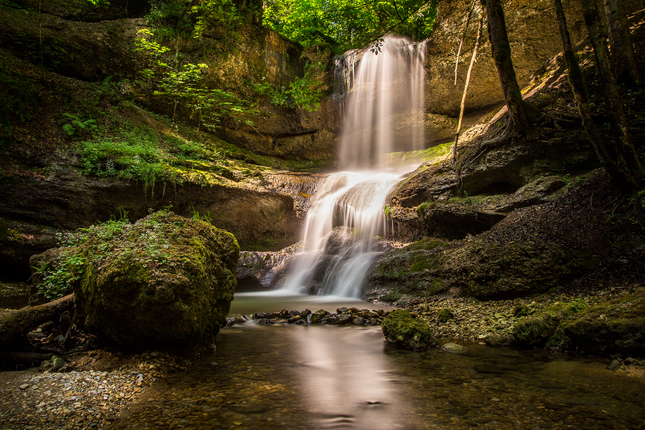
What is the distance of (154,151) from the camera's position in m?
12.2

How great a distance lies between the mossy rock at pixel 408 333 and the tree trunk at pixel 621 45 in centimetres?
666

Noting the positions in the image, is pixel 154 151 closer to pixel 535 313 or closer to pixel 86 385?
pixel 86 385

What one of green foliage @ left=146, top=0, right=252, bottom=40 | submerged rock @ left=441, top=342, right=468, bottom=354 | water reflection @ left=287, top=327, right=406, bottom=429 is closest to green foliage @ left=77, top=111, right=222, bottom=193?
green foliage @ left=146, top=0, right=252, bottom=40

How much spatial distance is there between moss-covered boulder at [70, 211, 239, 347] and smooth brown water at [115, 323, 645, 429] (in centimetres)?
59

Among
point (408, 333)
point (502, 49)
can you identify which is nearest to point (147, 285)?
point (408, 333)

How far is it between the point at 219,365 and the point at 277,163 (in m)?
15.1

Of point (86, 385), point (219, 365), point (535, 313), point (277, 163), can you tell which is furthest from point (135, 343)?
point (277, 163)

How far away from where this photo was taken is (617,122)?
5.40 meters

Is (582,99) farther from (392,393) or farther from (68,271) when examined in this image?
(68,271)

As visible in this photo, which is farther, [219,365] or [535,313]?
[535,313]

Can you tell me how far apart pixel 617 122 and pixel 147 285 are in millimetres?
7183

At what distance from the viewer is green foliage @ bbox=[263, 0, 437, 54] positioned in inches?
664

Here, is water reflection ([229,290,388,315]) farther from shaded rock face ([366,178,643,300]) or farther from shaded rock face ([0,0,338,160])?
shaded rock face ([0,0,338,160])

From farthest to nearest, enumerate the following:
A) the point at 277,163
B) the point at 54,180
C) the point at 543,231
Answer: the point at 277,163 → the point at 54,180 → the point at 543,231
